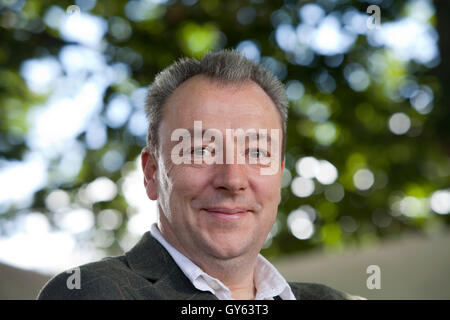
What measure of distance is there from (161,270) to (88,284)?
225 millimetres

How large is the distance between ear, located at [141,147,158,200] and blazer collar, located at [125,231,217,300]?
7.9 inches

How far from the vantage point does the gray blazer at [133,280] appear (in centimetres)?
137

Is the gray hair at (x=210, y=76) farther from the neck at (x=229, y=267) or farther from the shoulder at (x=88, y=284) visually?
the shoulder at (x=88, y=284)

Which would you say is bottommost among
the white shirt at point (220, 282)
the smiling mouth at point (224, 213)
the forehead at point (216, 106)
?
the white shirt at point (220, 282)

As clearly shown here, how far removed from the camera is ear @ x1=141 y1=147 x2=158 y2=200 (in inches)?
69.1

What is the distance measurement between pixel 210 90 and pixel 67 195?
324 cm

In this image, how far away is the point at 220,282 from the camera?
157cm

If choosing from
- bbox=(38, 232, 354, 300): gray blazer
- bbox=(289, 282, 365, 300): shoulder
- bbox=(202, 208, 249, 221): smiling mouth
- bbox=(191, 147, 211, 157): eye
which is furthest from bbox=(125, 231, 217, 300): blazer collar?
bbox=(289, 282, 365, 300): shoulder

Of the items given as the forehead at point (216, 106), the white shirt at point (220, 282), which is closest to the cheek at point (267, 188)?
the forehead at point (216, 106)

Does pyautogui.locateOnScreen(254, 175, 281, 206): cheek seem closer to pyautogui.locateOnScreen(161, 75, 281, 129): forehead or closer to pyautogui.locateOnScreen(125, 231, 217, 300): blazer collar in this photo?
pyautogui.locateOnScreen(161, 75, 281, 129): forehead

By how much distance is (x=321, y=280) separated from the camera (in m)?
3.52

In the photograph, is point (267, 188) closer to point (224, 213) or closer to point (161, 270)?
point (224, 213)
